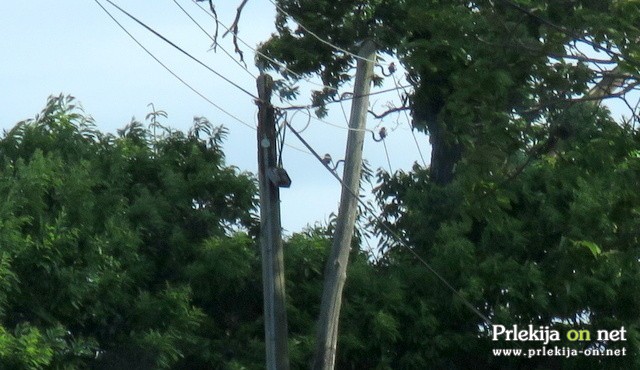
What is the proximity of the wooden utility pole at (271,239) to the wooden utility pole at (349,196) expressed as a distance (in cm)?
180

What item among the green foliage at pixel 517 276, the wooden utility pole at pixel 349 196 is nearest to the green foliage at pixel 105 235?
the wooden utility pole at pixel 349 196

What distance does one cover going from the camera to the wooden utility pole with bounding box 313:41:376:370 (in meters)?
13.5

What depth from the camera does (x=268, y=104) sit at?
11375mm

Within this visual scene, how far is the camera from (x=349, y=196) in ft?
45.4

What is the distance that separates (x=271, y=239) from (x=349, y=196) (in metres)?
2.37

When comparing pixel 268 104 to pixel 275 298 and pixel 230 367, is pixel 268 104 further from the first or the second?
pixel 230 367

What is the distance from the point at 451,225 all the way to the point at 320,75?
221 centimetres

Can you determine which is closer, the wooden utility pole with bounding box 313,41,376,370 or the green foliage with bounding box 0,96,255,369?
the green foliage with bounding box 0,96,255,369

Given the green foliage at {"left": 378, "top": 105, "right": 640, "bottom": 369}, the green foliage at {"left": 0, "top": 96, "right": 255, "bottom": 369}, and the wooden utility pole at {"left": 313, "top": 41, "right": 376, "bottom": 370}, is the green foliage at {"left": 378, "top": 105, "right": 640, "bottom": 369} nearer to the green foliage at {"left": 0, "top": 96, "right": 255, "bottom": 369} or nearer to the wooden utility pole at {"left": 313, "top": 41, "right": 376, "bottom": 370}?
the wooden utility pole at {"left": 313, "top": 41, "right": 376, "bottom": 370}

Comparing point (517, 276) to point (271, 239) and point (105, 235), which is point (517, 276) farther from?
point (105, 235)

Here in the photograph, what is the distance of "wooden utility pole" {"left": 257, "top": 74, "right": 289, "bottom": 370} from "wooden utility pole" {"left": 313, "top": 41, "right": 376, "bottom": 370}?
180 centimetres

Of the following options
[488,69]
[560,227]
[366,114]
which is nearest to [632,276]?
[560,227]

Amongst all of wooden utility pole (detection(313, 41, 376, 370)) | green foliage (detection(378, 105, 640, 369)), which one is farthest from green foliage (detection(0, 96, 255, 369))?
green foliage (detection(378, 105, 640, 369))

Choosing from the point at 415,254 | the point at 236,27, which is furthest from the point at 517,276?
the point at 236,27
